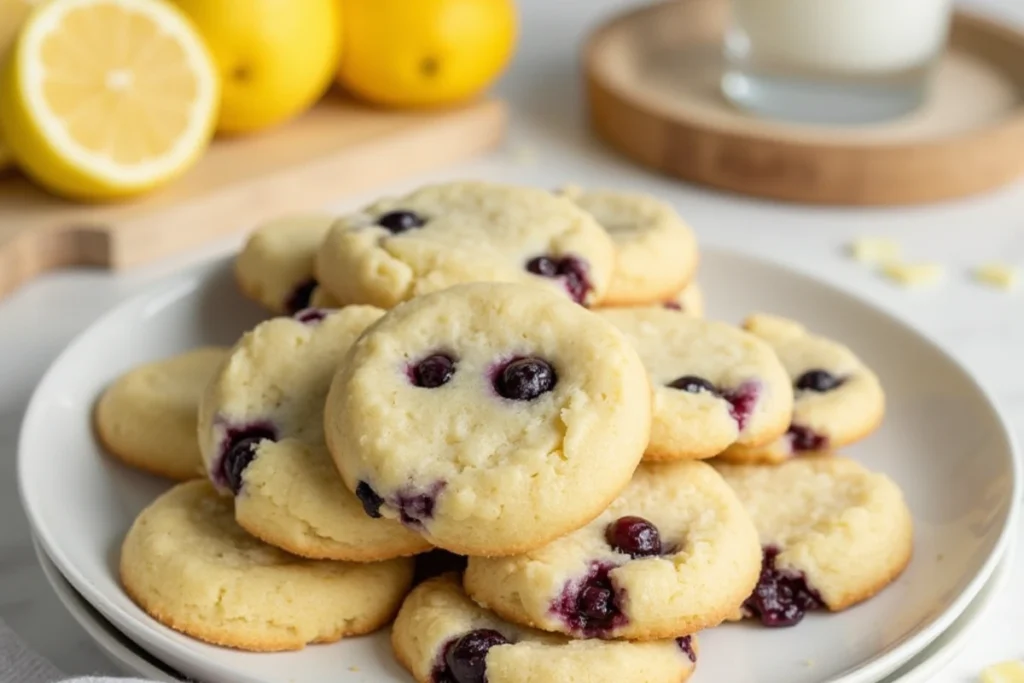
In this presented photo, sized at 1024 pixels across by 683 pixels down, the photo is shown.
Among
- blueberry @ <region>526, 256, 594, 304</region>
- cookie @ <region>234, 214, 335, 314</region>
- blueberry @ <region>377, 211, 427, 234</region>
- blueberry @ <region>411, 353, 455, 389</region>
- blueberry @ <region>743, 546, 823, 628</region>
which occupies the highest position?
blueberry @ <region>411, 353, 455, 389</region>

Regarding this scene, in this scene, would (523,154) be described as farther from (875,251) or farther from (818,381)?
(818,381)

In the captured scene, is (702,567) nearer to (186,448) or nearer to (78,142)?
(186,448)

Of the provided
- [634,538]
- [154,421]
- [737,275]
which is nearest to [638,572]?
[634,538]

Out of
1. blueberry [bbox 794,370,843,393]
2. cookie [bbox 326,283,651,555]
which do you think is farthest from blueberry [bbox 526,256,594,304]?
blueberry [bbox 794,370,843,393]

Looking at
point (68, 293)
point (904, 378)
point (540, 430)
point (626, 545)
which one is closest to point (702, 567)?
point (626, 545)

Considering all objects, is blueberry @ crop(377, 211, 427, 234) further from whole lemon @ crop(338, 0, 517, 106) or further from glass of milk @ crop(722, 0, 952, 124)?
glass of milk @ crop(722, 0, 952, 124)

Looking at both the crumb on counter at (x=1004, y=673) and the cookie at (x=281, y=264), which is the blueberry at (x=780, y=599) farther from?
the cookie at (x=281, y=264)

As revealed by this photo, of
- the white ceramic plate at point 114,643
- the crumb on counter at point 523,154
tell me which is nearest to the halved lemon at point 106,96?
A: the crumb on counter at point 523,154
